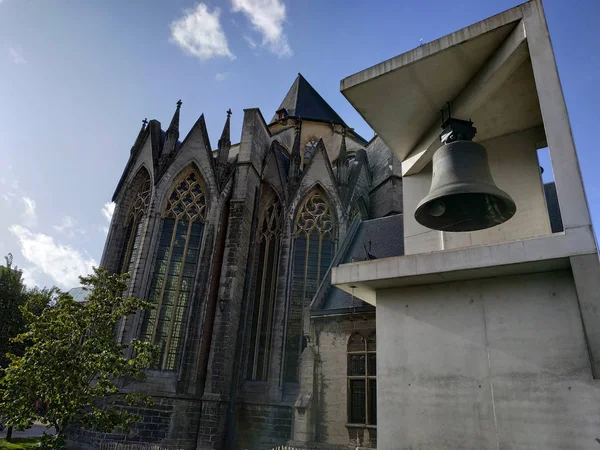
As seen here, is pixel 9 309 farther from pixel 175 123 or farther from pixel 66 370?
pixel 66 370

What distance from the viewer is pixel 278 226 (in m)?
18.4

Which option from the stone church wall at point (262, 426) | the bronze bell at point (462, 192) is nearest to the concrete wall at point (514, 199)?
the bronze bell at point (462, 192)

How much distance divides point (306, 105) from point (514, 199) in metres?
27.7

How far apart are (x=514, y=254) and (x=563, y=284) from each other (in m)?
0.43

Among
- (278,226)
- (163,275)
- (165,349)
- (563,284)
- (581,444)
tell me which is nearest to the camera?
(581,444)

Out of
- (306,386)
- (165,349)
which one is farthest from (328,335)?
(165,349)

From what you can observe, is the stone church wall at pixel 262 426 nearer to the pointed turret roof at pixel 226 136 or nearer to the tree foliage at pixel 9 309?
the pointed turret roof at pixel 226 136

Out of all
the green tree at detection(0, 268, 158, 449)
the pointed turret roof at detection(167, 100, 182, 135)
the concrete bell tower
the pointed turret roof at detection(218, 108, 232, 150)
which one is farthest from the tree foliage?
the concrete bell tower

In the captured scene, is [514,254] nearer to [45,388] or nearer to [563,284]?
[563,284]

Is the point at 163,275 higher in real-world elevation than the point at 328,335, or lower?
higher

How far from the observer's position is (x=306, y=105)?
30844mm

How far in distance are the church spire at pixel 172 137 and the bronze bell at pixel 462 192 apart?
1559cm

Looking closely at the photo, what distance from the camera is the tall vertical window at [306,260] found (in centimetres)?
1582

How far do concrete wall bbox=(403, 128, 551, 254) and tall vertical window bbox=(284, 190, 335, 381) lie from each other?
11.6m
